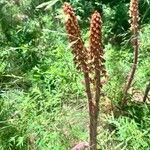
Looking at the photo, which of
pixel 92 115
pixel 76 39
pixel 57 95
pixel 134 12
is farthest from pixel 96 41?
pixel 57 95

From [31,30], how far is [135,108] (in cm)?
173

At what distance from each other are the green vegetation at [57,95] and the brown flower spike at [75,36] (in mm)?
449

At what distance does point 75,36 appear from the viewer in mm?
1878

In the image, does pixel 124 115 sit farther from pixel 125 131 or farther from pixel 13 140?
pixel 13 140

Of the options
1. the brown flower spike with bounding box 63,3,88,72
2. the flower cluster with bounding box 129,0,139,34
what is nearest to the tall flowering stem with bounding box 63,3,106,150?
the brown flower spike with bounding box 63,3,88,72

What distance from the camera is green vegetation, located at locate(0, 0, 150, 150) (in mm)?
2816

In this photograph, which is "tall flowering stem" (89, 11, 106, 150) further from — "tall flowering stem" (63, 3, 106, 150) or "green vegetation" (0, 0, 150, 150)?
"green vegetation" (0, 0, 150, 150)

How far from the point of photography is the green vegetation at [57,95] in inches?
111

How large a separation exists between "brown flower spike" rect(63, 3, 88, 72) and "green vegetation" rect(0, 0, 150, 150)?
17.7 inches

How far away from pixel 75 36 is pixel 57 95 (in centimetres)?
128

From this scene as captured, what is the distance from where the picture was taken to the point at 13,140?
289cm

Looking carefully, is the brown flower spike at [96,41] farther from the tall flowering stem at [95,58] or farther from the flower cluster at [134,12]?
the flower cluster at [134,12]

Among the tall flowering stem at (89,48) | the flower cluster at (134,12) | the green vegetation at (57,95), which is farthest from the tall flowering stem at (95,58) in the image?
the flower cluster at (134,12)

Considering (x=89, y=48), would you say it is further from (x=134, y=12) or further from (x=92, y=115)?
(x=134, y=12)
